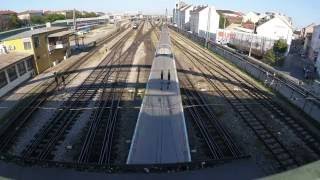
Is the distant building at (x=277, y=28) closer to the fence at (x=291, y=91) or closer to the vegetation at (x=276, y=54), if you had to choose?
the vegetation at (x=276, y=54)

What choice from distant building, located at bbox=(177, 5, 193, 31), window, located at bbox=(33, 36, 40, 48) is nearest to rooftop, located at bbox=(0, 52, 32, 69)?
window, located at bbox=(33, 36, 40, 48)

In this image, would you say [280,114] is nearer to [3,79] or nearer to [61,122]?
[61,122]

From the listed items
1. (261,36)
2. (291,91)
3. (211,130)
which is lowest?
(211,130)

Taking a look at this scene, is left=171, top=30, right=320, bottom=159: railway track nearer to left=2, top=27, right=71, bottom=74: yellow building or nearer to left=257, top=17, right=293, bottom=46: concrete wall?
left=2, top=27, right=71, bottom=74: yellow building

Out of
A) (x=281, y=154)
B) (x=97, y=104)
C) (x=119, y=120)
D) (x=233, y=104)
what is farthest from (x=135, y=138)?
(x=233, y=104)

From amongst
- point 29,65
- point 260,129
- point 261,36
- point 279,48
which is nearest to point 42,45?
point 29,65
